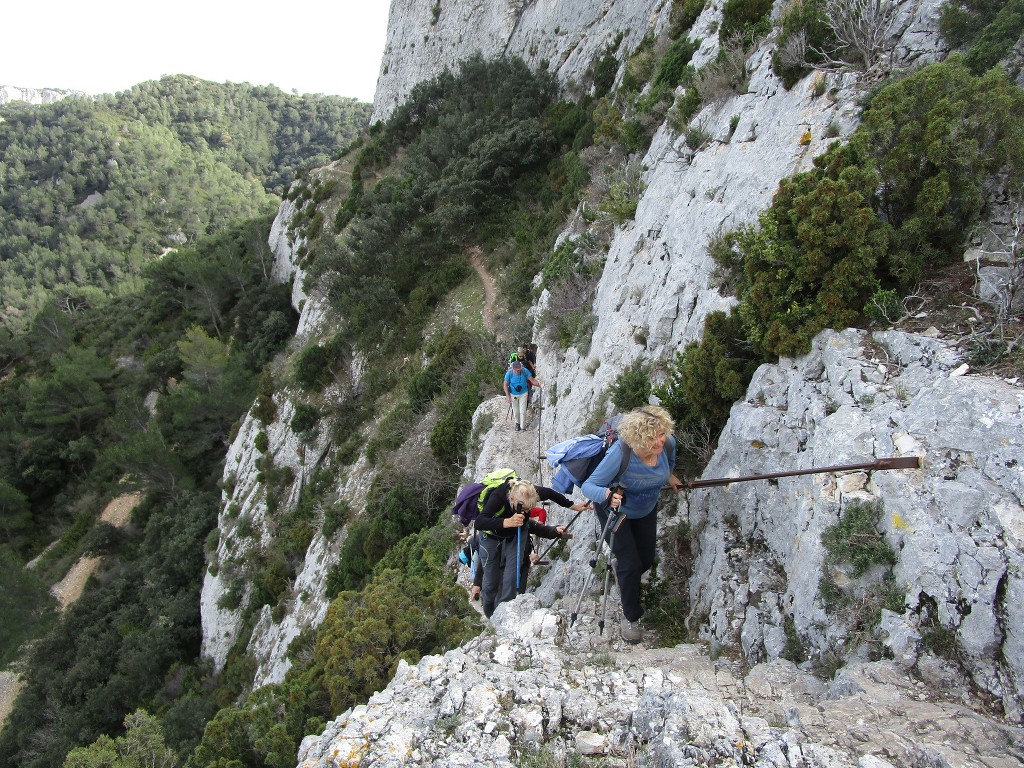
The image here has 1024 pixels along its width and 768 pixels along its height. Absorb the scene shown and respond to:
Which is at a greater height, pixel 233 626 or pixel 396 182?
pixel 396 182

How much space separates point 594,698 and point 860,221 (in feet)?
14.0

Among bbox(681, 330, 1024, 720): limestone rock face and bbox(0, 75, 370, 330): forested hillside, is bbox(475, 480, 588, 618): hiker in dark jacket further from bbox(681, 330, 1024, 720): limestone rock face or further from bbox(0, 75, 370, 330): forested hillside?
bbox(0, 75, 370, 330): forested hillside

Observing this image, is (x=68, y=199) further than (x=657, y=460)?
Yes

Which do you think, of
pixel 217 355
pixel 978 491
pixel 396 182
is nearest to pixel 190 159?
pixel 217 355

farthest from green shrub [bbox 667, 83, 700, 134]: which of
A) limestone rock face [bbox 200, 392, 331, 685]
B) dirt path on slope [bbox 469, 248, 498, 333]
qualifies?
limestone rock face [bbox 200, 392, 331, 685]

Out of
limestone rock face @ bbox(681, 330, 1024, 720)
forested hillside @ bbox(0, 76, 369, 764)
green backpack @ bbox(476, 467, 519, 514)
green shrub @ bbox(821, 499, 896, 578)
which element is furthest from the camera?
forested hillside @ bbox(0, 76, 369, 764)

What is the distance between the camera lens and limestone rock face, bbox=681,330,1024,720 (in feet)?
10.2

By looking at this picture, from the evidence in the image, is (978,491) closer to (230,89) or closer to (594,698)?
(594,698)

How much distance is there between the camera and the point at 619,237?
421 inches

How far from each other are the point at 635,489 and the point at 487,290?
1467 centimetres

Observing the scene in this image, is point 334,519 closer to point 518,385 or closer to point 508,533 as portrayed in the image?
point 518,385

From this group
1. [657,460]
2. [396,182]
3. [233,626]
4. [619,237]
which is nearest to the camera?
[657,460]

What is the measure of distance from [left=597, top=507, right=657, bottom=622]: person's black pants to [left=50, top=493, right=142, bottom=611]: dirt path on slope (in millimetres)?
32168

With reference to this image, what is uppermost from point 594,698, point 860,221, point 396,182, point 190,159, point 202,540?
point 190,159
